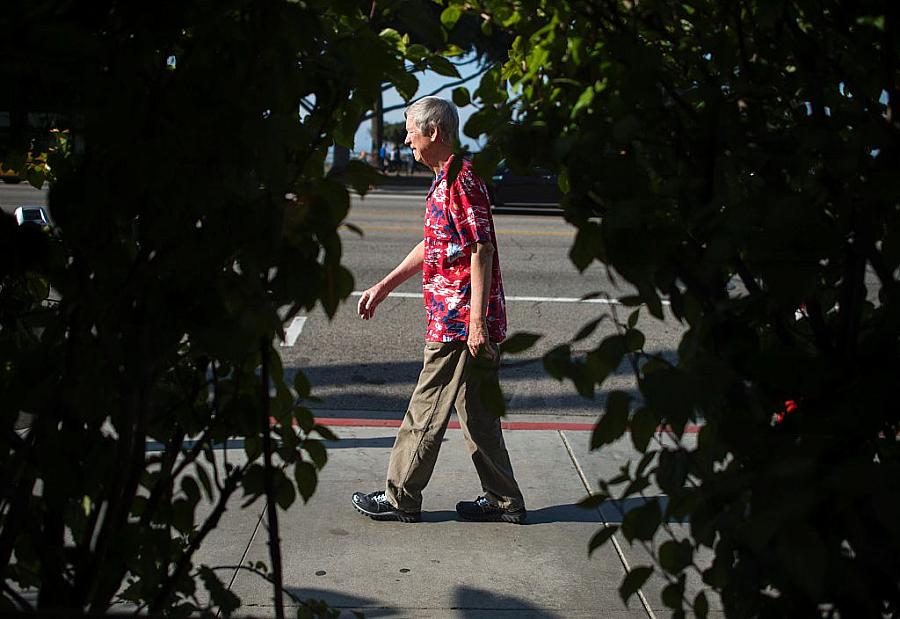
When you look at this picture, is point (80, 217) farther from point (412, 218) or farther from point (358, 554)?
point (412, 218)

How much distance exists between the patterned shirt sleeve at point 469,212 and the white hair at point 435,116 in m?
0.22

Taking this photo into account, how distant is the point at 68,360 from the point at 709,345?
1068 millimetres

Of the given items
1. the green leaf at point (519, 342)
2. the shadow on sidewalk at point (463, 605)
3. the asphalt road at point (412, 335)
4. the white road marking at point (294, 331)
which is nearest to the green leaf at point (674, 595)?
the green leaf at point (519, 342)

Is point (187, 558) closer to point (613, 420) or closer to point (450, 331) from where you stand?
point (613, 420)

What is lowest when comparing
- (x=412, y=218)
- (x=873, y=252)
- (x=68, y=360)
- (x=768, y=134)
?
(x=412, y=218)

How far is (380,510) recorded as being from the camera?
4.36 metres

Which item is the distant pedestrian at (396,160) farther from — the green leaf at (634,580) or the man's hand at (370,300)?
the green leaf at (634,580)

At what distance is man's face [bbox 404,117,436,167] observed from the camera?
13.6 ft

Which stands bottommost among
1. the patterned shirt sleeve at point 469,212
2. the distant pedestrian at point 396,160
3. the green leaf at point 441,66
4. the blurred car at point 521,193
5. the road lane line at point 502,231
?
the distant pedestrian at point 396,160

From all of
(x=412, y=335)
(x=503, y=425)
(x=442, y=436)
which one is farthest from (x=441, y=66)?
(x=412, y=335)

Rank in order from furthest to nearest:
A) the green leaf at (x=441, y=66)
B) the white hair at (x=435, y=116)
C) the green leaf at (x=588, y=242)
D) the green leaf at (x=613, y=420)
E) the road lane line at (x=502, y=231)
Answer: the road lane line at (x=502, y=231)
the white hair at (x=435, y=116)
the green leaf at (x=441, y=66)
the green leaf at (x=588, y=242)
the green leaf at (x=613, y=420)

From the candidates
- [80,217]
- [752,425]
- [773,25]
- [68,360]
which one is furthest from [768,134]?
[68,360]

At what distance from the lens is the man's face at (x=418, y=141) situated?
13.6ft

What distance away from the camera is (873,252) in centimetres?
161
